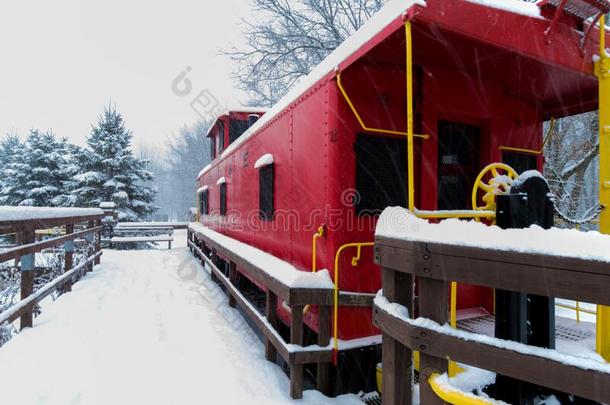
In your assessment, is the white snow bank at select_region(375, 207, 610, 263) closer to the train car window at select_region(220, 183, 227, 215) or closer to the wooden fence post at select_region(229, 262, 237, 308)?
the wooden fence post at select_region(229, 262, 237, 308)

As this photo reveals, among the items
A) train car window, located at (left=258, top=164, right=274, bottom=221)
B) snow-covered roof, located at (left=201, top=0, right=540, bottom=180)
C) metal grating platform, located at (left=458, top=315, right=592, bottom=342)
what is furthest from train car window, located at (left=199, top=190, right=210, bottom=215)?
metal grating platform, located at (left=458, top=315, right=592, bottom=342)

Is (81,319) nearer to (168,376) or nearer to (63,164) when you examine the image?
(168,376)

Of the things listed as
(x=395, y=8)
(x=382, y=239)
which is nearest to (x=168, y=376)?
(x=382, y=239)

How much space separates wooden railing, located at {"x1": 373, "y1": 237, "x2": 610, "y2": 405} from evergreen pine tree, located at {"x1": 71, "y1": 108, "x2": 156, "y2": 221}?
63.9 feet

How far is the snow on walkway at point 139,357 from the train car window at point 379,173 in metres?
1.80

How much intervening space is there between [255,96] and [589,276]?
16185 millimetres

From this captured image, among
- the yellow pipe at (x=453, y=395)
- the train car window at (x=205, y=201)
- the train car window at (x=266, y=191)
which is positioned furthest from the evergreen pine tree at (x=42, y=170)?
the yellow pipe at (x=453, y=395)

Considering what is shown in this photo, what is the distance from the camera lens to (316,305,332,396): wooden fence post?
329 centimetres

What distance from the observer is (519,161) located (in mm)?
4453

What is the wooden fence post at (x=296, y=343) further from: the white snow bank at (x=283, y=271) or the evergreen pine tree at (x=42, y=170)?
the evergreen pine tree at (x=42, y=170)

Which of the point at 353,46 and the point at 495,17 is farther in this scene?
the point at 353,46

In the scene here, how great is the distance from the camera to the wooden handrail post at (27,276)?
14.5ft

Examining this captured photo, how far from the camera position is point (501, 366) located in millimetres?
1618

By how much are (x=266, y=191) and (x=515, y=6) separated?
11.6ft
